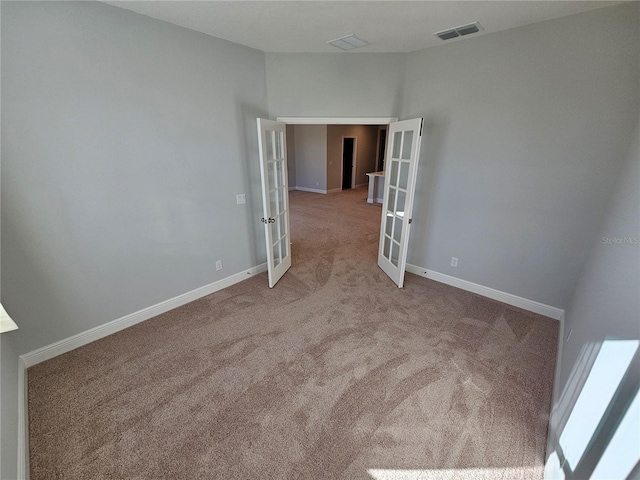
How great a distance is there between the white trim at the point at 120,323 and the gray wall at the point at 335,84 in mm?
2251

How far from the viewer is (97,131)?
2152 millimetres

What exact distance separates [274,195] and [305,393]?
2277mm

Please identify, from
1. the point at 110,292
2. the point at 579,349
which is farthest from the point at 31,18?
the point at 579,349

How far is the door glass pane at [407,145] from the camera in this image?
3.13m

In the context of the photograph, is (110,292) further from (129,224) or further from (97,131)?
(97,131)

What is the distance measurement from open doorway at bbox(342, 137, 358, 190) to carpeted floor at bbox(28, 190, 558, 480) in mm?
7554

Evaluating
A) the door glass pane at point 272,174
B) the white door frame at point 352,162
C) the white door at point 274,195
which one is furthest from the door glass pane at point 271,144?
the white door frame at point 352,162

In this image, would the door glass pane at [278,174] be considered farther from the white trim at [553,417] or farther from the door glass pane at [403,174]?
the white trim at [553,417]

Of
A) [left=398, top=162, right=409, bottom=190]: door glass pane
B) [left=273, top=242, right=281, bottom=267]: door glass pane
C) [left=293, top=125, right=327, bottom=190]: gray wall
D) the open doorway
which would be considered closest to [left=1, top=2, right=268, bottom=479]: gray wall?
[left=273, top=242, right=281, bottom=267]: door glass pane

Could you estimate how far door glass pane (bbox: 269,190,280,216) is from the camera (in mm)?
3344

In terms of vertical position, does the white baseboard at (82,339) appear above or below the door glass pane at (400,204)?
below

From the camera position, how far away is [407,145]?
3217 mm

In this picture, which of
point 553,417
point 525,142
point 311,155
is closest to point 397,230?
point 525,142

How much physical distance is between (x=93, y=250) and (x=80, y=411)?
47.8 inches
